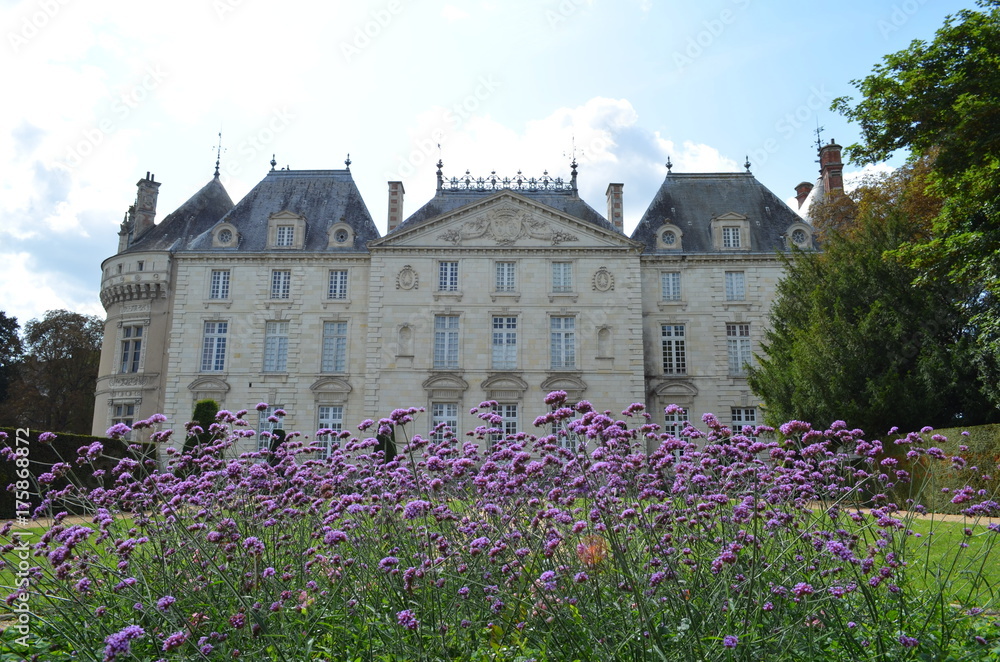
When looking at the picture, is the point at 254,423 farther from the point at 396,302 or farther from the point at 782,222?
the point at 782,222

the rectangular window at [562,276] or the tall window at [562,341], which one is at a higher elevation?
the rectangular window at [562,276]

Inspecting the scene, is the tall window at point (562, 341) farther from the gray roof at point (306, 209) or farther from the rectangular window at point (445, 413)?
the gray roof at point (306, 209)

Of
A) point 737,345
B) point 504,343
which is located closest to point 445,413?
point 504,343

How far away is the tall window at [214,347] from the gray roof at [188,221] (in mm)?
3820

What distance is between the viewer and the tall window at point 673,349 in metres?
26.9

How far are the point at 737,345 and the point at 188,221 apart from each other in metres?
22.6

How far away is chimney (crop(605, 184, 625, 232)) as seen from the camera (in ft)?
96.9

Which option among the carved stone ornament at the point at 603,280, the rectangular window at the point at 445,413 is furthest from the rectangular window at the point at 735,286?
the rectangular window at the point at 445,413

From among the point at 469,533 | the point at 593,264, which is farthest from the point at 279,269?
the point at 469,533

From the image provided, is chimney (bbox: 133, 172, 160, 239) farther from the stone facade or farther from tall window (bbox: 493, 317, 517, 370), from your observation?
tall window (bbox: 493, 317, 517, 370)

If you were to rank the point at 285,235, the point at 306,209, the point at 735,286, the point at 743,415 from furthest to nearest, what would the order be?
1. the point at 306,209
2. the point at 285,235
3. the point at 735,286
4. the point at 743,415

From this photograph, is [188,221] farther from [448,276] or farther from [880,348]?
[880,348]

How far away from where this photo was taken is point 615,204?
29.8 m

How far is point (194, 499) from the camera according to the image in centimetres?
603
